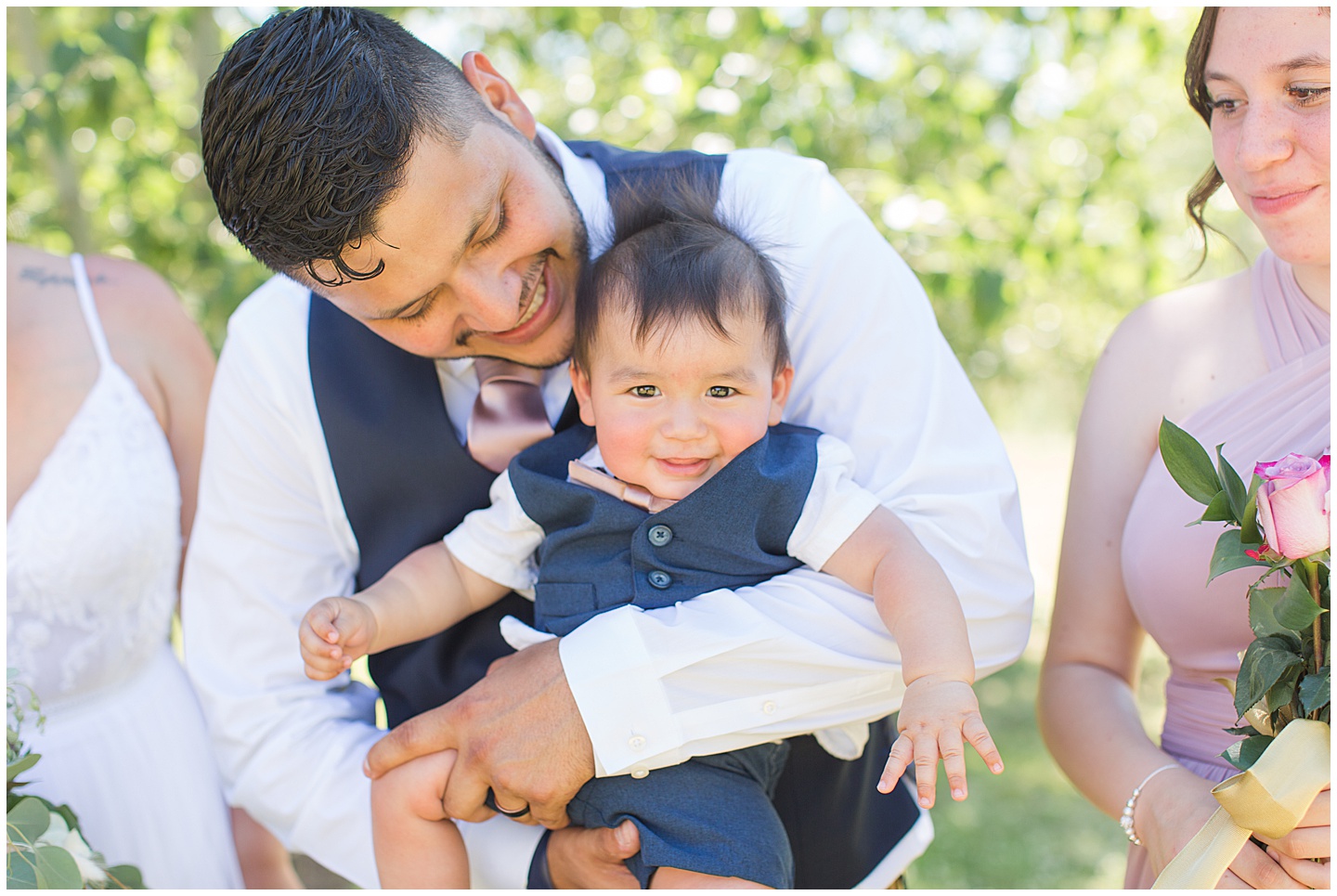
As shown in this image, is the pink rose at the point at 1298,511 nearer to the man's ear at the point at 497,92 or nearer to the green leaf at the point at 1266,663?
the green leaf at the point at 1266,663

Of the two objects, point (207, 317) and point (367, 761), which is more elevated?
point (207, 317)

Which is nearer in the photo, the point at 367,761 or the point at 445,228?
the point at 445,228

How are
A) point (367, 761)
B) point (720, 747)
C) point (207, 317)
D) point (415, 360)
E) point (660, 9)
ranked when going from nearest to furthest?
point (720, 747)
point (367, 761)
point (415, 360)
point (207, 317)
point (660, 9)

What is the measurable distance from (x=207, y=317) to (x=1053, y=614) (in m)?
3.36

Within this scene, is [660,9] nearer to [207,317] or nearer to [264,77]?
[207,317]

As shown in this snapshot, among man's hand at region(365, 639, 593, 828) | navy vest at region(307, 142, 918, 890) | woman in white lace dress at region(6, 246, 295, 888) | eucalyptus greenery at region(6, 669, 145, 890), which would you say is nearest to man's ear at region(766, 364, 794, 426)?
navy vest at region(307, 142, 918, 890)

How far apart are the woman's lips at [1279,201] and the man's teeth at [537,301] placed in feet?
3.92

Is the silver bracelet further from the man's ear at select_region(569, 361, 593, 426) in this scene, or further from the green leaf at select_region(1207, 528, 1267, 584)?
the man's ear at select_region(569, 361, 593, 426)

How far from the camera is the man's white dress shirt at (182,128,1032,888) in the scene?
1.73m

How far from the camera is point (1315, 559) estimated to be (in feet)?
4.32

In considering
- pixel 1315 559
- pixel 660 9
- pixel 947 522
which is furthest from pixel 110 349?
pixel 660 9

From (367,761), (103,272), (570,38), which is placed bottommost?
(367,761)

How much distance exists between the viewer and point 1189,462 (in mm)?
1438

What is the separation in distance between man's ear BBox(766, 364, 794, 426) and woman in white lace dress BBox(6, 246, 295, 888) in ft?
4.84
